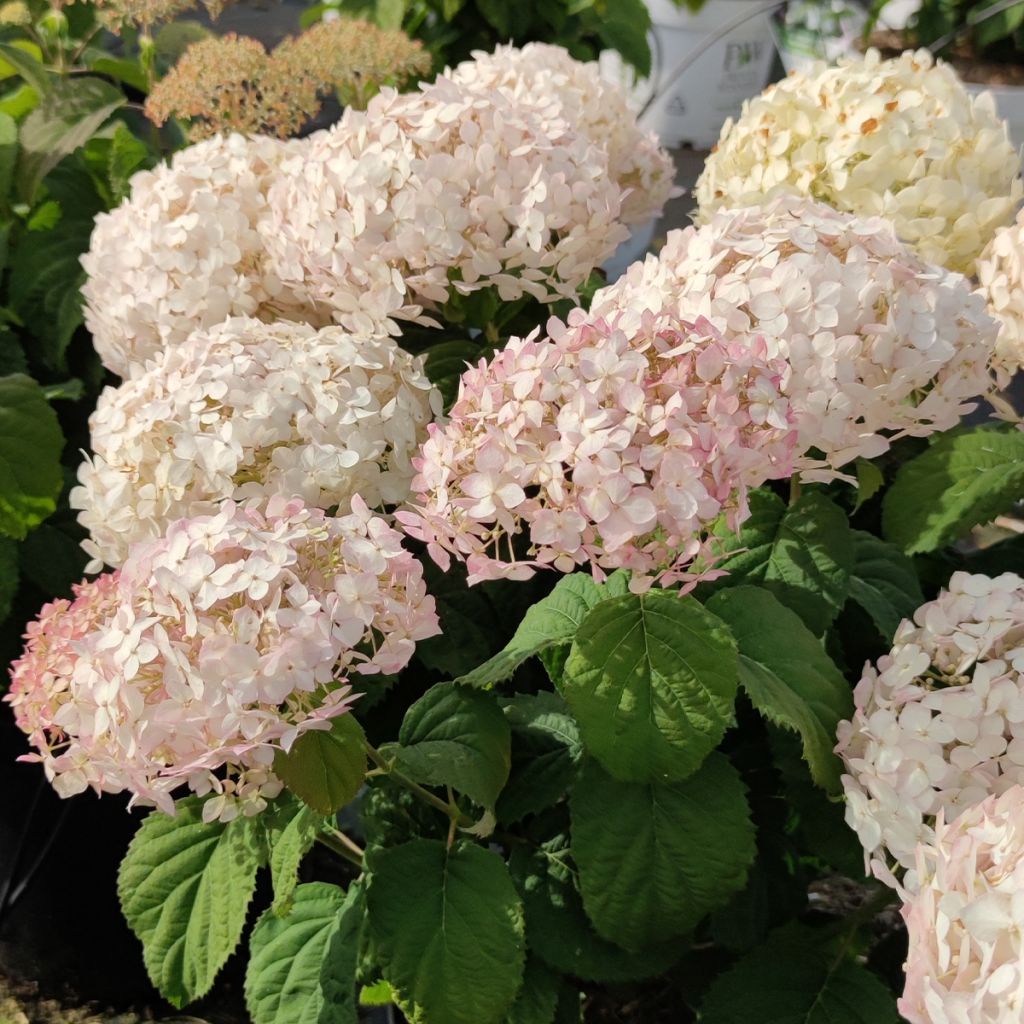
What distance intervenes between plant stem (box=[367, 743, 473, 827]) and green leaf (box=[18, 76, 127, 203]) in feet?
2.72

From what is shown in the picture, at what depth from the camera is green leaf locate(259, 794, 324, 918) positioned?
78 centimetres

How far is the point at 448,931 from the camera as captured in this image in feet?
2.64

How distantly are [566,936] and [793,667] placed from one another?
0.90ft

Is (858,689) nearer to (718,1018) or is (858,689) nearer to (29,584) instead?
(718,1018)

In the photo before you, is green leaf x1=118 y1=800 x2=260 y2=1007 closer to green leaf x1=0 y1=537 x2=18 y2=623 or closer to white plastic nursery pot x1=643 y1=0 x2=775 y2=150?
green leaf x1=0 y1=537 x2=18 y2=623

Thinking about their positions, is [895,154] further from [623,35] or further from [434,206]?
[623,35]

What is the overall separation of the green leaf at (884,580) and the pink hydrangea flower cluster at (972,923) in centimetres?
29

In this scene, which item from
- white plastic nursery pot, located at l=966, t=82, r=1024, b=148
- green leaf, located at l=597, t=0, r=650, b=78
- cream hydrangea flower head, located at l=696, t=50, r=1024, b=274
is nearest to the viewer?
cream hydrangea flower head, located at l=696, t=50, r=1024, b=274

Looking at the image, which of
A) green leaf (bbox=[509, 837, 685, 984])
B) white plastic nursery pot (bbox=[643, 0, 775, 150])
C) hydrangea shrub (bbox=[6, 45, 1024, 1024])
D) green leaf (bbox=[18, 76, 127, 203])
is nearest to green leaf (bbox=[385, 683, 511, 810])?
hydrangea shrub (bbox=[6, 45, 1024, 1024])

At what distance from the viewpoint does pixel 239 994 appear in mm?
1354

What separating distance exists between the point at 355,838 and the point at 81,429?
60 centimetres

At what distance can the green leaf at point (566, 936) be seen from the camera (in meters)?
0.86

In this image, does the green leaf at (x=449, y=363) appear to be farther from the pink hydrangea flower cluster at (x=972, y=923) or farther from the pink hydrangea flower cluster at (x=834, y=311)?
the pink hydrangea flower cluster at (x=972, y=923)

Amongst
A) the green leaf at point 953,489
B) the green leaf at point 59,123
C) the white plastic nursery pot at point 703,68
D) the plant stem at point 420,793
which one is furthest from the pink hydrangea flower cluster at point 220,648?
the white plastic nursery pot at point 703,68
